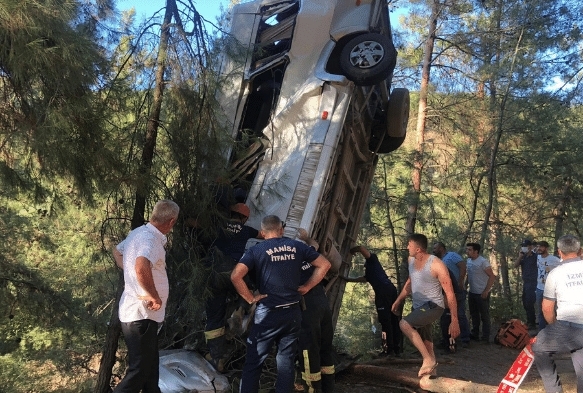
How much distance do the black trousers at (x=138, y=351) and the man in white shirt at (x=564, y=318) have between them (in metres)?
2.75

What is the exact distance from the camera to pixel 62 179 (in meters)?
3.94

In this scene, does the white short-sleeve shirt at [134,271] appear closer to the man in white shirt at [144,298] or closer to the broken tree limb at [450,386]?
the man in white shirt at [144,298]

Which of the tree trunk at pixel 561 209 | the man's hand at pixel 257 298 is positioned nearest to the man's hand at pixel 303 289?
the man's hand at pixel 257 298

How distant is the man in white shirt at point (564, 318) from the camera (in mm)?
3889

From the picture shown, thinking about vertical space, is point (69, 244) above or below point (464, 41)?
below

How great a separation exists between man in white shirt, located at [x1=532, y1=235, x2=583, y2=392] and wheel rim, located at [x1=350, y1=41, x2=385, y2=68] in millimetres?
2352

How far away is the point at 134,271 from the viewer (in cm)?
333

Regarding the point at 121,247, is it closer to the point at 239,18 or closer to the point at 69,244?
the point at 239,18

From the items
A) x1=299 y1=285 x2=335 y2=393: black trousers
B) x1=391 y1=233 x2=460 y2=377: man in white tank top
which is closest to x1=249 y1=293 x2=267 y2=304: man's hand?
x1=299 y1=285 x2=335 y2=393: black trousers

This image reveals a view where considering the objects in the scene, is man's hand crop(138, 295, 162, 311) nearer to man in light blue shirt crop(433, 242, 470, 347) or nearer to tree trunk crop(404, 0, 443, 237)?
man in light blue shirt crop(433, 242, 470, 347)

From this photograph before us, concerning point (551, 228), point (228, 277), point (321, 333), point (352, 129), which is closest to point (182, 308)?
point (228, 277)

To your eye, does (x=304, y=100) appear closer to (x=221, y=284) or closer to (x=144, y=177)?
(x=144, y=177)

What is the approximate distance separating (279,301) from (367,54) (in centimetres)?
271

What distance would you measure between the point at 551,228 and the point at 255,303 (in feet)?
44.5
